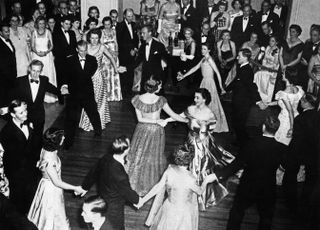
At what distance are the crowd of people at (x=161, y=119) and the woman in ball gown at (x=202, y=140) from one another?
1 centimetres

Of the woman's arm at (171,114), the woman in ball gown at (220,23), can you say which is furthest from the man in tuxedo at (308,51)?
the woman's arm at (171,114)

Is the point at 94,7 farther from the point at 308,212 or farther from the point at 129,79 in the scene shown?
the point at 308,212

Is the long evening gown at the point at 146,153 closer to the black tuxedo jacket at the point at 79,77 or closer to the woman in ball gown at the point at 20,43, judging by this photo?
the black tuxedo jacket at the point at 79,77

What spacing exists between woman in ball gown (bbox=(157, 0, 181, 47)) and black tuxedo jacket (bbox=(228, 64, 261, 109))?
365 centimetres

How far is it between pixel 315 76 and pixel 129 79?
3.59 metres

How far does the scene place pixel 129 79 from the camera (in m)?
9.14

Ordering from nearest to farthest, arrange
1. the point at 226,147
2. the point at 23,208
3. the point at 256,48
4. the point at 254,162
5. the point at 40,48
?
the point at 254,162
the point at 23,208
the point at 226,147
the point at 40,48
the point at 256,48

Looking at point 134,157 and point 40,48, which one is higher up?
point 40,48

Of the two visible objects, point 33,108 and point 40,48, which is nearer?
point 33,108

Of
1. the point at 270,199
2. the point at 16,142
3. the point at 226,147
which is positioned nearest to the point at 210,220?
the point at 270,199

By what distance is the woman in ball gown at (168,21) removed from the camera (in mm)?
9781

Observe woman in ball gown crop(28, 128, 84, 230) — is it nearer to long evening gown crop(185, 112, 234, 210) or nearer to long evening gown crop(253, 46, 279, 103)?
long evening gown crop(185, 112, 234, 210)

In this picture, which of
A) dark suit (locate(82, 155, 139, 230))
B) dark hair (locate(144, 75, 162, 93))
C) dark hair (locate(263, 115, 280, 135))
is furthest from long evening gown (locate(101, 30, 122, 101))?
dark hair (locate(263, 115, 280, 135))

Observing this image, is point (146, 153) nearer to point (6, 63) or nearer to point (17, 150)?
point (17, 150)
